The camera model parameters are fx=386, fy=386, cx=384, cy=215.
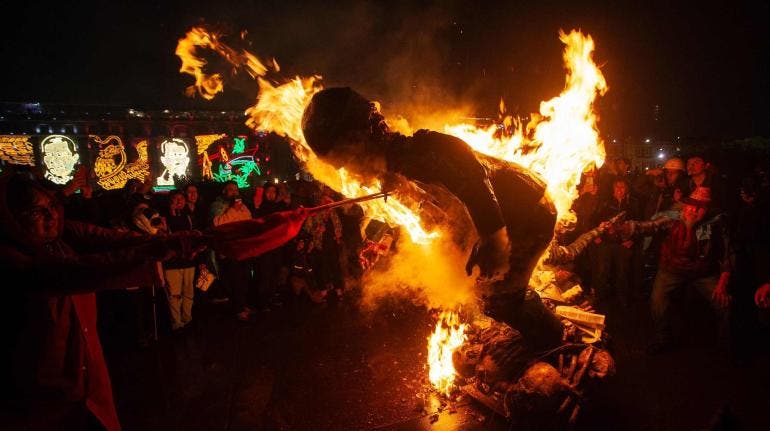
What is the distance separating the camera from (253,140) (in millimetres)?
25781

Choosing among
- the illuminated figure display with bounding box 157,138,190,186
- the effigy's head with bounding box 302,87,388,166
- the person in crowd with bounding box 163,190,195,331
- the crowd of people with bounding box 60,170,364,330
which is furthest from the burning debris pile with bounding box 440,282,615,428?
the illuminated figure display with bounding box 157,138,190,186

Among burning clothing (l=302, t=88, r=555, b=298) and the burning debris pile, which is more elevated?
burning clothing (l=302, t=88, r=555, b=298)

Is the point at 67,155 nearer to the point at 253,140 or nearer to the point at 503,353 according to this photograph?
the point at 253,140

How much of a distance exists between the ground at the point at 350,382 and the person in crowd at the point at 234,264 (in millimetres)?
599

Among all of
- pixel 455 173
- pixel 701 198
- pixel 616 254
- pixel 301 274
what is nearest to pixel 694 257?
pixel 701 198

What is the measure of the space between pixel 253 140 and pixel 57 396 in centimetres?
2483

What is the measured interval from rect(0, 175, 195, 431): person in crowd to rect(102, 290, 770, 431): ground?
1770 millimetres

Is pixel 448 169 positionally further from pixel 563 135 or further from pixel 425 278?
pixel 425 278

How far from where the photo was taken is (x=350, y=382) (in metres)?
4.93

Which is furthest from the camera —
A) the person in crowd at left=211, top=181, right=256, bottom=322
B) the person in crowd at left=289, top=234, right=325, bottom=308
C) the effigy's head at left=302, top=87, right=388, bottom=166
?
the person in crowd at left=289, top=234, right=325, bottom=308

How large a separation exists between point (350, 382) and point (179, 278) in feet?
11.9

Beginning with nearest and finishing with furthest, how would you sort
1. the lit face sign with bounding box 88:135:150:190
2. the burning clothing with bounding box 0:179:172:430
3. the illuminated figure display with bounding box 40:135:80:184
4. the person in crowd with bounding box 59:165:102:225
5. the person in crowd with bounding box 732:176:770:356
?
the burning clothing with bounding box 0:179:172:430
the person in crowd with bounding box 732:176:770:356
the person in crowd with bounding box 59:165:102:225
the illuminated figure display with bounding box 40:135:80:184
the lit face sign with bounding box 88:135:150:190

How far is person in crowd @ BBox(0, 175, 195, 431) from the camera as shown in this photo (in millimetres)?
2467

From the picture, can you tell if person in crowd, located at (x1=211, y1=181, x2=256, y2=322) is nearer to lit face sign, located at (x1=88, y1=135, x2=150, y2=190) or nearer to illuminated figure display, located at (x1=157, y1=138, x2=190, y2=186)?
lit face sign, located at (x1=88, y1=135, x2=150, y2=190)
